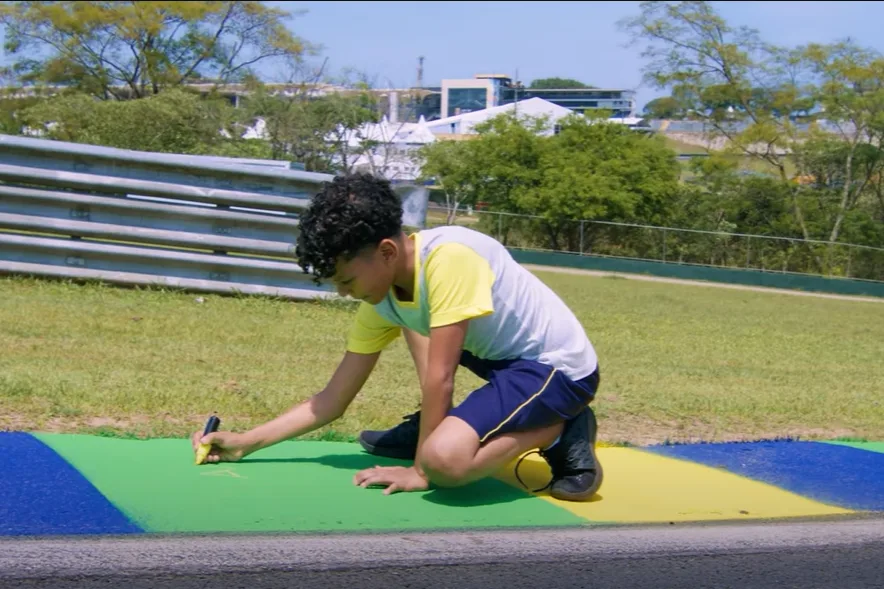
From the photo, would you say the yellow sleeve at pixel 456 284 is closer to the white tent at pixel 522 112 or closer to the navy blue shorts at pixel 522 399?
the navy blue shorts at pixel 522 399

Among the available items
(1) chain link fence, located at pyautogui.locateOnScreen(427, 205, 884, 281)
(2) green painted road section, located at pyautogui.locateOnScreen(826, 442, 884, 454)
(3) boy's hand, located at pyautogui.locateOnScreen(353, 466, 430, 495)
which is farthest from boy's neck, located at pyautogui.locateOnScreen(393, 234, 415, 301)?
(1) chain link fence, located at pyautogui.locateOnScreen(427, 205, 884, 281)

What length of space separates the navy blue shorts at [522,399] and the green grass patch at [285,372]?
1.47m

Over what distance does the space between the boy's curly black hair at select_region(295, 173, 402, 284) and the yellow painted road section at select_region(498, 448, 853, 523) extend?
1.39 m

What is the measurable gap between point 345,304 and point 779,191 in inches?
1063

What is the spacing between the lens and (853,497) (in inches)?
200

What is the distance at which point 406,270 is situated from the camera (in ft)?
14.6

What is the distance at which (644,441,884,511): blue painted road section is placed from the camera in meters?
5.12

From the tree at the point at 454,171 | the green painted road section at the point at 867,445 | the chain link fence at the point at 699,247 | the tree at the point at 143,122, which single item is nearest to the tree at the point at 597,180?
the chain link fence at the point at 699,247

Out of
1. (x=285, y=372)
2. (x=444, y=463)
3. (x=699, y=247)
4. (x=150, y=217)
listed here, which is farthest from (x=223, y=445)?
(x=699, y=247)

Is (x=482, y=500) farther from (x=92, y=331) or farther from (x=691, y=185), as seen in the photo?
(x=691, y=185)

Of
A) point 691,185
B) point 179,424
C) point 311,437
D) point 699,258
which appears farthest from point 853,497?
point 691,185

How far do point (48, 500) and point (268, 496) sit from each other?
2.74 feet

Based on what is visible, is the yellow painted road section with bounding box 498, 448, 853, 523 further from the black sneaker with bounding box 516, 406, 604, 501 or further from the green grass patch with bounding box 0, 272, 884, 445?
the green grass patch with bounding box 0, 272, 884, 445

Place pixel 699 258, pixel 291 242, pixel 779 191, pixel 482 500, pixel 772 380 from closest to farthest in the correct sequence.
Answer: pixel 482 500, pixel 772 380, pixel 291 242, pixel 699 258, pixel 779 191
